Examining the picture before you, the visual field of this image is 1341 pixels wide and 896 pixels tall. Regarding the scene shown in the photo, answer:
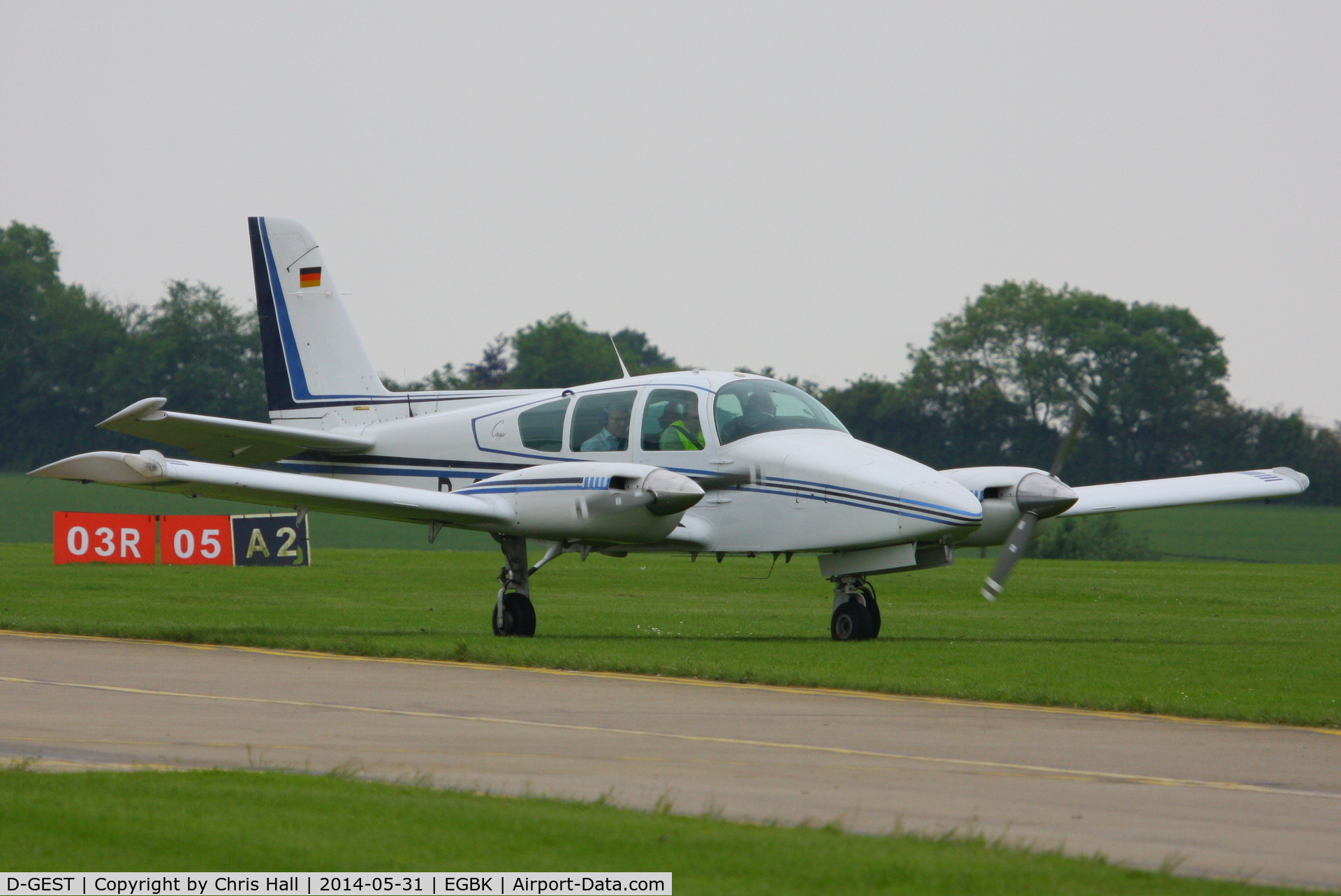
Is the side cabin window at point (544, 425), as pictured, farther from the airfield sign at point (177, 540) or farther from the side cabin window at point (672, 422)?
the airfield sign at point (177, 540)

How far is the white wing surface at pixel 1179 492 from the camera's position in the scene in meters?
20.7

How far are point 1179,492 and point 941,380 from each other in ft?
234

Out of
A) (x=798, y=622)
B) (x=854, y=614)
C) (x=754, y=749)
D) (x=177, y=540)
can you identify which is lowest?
(x=754, y=749)

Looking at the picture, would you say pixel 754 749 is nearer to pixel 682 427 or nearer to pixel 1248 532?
pixel 682 427

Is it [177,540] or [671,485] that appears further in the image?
[177,540]

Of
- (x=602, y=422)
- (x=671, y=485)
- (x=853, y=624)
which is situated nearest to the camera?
(x=671, y=485)

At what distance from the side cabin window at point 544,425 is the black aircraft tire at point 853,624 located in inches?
150

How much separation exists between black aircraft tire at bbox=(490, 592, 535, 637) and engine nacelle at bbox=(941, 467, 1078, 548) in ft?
16.0

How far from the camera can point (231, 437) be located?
21.5m

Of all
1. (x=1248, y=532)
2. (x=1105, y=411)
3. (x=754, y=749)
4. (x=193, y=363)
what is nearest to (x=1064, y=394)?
(x=1105, y=411)

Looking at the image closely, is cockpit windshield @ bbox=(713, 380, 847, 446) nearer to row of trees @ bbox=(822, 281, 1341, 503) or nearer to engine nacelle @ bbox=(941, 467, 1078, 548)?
engine nacelle @ bbox=(941, 467, 1078, 548)

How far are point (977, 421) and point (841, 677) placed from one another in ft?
222

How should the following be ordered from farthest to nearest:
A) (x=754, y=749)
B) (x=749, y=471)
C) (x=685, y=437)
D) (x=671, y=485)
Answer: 1. (x=685, y=437)
2. (x=749, y=471)
3. (x=671, y=485)
4. (x=754, y=749)

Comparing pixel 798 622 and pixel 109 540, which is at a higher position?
pixel 109 540
